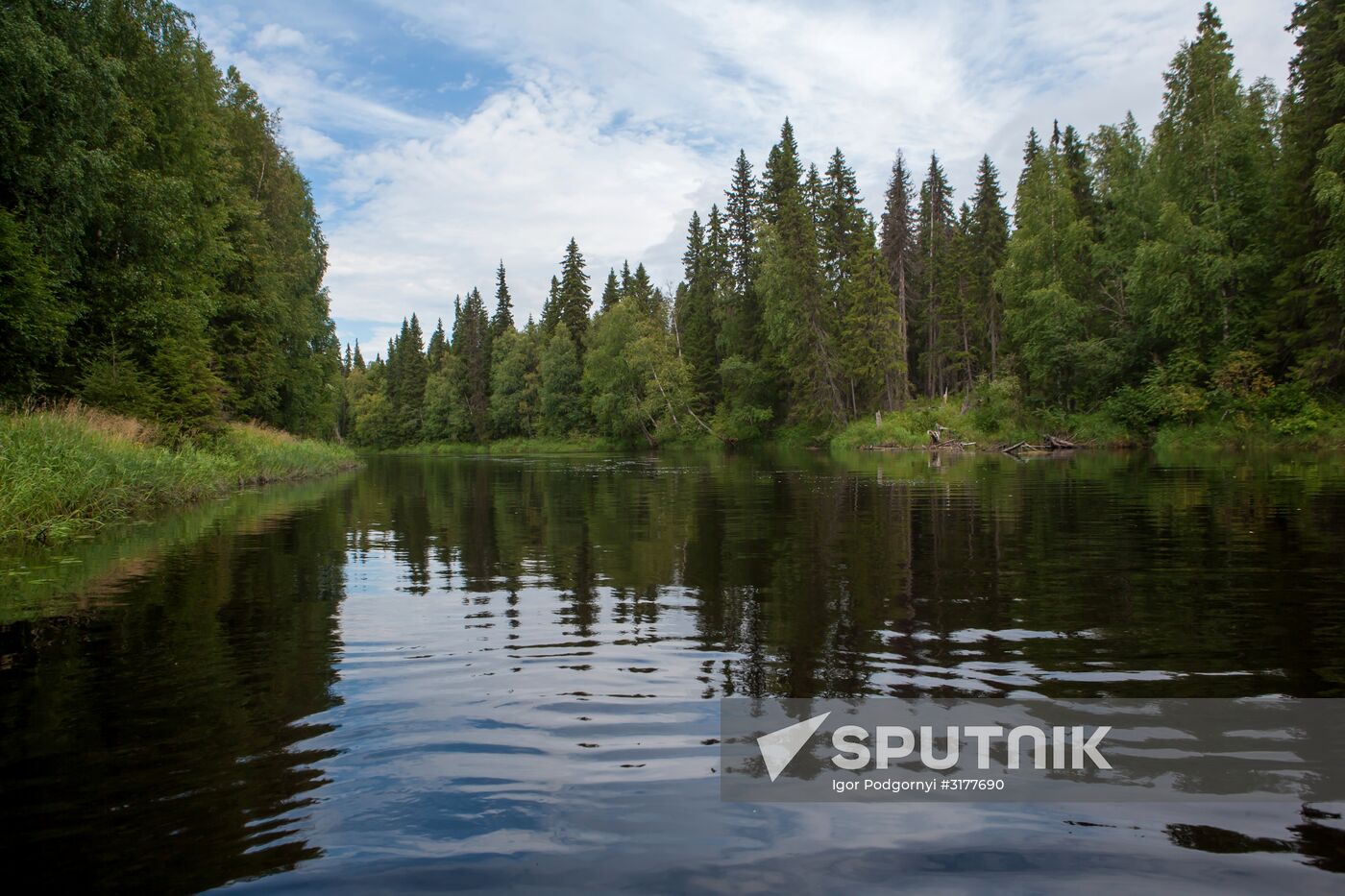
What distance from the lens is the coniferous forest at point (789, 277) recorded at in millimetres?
20250

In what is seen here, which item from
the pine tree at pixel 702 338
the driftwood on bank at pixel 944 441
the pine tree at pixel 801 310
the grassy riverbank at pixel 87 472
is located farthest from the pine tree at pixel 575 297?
the grassy riverbank at pixel 87 472

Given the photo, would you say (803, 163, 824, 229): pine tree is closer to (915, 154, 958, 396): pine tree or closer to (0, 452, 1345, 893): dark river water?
(915, 154, 958, 396): pine tree

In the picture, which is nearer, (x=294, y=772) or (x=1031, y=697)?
(x=294, y=772)

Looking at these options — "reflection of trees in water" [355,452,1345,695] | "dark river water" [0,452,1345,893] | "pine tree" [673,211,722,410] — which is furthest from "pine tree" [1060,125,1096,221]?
"dark river water" [0,452,1345,893]

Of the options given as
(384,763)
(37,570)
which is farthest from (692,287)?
(384,763)

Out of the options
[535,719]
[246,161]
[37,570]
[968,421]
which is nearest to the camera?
[535,719]

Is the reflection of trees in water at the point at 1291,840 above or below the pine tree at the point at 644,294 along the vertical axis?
below

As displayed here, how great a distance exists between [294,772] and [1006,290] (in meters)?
53.9

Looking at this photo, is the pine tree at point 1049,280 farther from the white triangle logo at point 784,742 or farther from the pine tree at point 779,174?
the white triangle logo at point 784,742

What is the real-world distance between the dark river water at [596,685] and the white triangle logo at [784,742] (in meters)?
0.31

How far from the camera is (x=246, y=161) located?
3794cm

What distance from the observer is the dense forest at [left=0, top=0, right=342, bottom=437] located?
17.5 metres

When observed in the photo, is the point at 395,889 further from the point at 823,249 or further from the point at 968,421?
the point at 823,249

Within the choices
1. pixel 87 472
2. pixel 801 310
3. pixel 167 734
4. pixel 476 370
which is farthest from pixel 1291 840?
pixel 476 370
